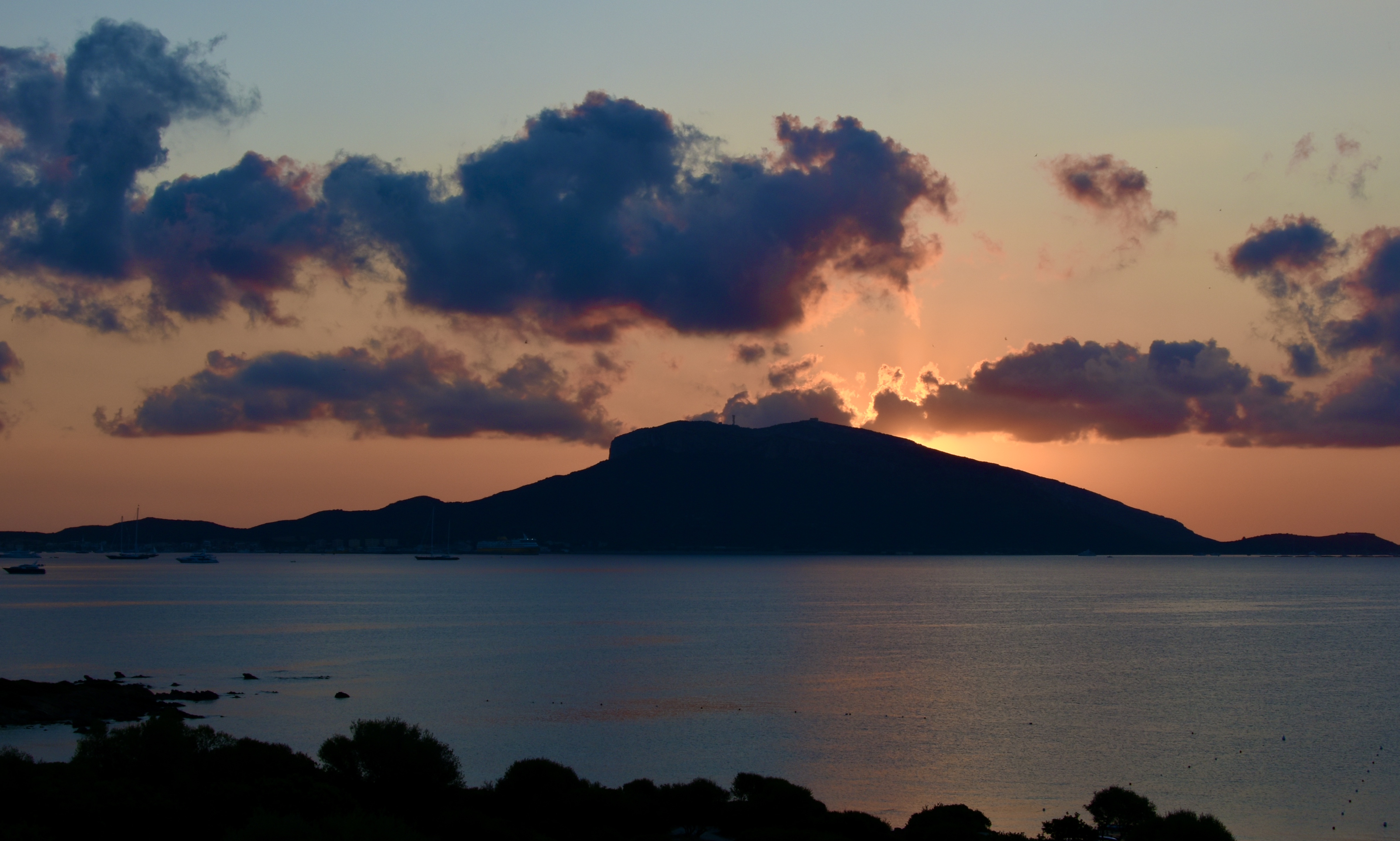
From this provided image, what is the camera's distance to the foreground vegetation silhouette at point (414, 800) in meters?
24.2

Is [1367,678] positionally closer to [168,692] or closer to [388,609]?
[168,692]

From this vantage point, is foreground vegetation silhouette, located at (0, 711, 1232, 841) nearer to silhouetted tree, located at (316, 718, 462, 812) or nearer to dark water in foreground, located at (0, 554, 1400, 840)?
silhouetted tree, located at (316, 718, 462, 812)

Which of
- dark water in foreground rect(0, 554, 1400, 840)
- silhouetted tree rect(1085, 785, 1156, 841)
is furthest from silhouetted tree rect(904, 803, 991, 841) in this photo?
dark water in foreground rect(0, 554, 1400, 840)

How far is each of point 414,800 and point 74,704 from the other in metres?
30.8

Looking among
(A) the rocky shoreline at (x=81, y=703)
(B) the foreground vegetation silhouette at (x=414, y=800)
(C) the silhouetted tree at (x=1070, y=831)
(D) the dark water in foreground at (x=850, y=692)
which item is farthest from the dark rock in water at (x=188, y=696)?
(C) the silhouetted tree at (x=1070, y=831)

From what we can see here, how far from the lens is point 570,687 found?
64.0 meters

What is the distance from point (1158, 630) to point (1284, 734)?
62.3 m

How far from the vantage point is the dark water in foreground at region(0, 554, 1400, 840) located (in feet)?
132

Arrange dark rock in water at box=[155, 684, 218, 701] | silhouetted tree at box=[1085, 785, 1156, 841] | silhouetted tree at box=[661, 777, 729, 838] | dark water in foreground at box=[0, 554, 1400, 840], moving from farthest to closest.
A: 1. dark rock in water at box=[155, 684, 218, 701]
2. dark water in foreground at box=[0, 554, 1400, 840]
3. silhouetted tree at box=[661, 777, 729, 838]
4. silhouetted tree at box=[1085, 785, 1156, 841]

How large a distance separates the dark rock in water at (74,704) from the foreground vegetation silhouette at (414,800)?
21942 millimetres

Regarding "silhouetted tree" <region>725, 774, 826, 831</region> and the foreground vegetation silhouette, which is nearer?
the foreground vegetation silhouette

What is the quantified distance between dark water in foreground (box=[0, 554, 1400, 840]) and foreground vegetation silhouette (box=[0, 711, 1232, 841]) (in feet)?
20.3

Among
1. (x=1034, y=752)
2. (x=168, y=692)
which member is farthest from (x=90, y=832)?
(x=168, y=692)

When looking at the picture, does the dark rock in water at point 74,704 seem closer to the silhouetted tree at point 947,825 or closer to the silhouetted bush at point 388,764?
the silhouetted bush at point 388,764
